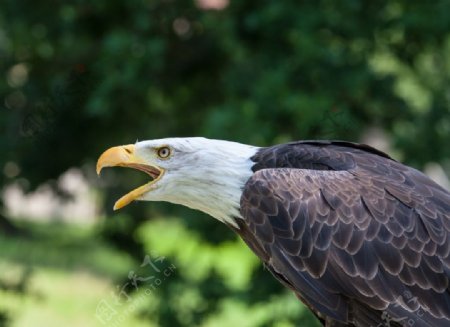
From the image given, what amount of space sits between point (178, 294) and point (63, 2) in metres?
2.59

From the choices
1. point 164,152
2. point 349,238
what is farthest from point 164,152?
point 349,238

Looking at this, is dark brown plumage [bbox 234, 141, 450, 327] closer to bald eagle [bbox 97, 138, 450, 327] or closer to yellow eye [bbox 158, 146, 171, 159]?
bald eagle [bbox 97, 138, 450, 327]

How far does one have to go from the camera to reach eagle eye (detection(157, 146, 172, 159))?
208 inches

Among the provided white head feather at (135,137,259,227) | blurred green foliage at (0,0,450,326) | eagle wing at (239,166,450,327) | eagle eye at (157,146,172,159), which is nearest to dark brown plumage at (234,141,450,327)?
eagle wing at (239,166,450,327)

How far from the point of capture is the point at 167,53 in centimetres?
893

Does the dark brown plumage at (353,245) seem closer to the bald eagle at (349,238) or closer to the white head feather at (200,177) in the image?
the bald eagle at (349,238)

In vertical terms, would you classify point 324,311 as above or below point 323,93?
below

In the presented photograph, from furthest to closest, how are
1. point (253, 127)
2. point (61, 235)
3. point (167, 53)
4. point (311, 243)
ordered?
point (61, 235) → point (167, 53) → point (253, 127) → point (311, 243)

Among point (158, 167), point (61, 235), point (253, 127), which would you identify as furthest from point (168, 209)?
point (61, 235)

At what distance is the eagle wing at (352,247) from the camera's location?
5.03 meters

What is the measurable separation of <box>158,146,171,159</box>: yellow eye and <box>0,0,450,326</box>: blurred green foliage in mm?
2452

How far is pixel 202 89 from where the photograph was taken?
9352mm

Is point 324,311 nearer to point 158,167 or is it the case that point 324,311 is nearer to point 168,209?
point 158,167

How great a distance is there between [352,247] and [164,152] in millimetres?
1067
